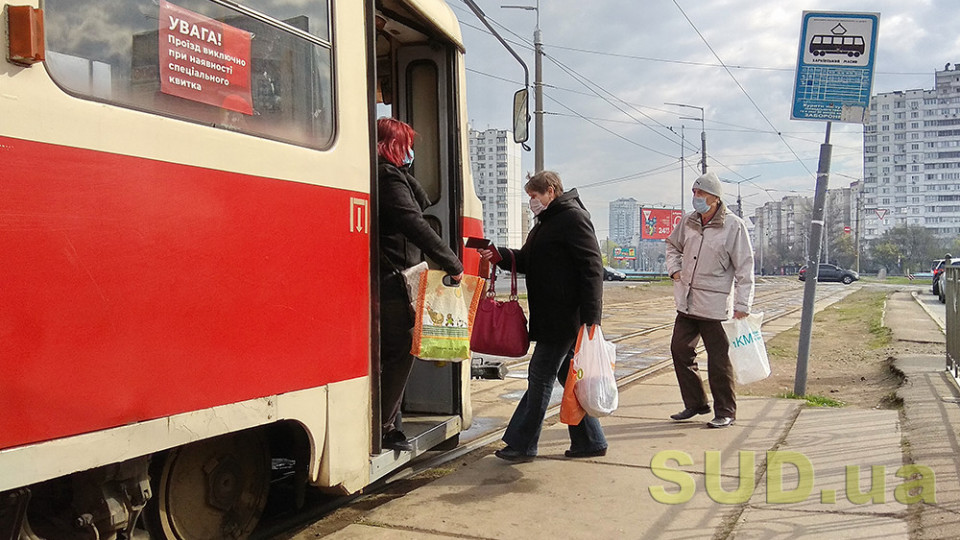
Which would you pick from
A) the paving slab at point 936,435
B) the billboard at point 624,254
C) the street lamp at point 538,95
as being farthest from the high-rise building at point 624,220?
the paving slab at point 936,435

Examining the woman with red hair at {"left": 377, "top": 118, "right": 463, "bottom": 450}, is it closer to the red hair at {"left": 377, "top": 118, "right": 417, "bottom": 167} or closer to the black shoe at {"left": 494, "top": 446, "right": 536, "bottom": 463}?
the red hair at {"left": 377, "top": 118, "right": 417, "bottom": 167}

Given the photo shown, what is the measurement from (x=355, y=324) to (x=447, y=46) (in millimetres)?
2369

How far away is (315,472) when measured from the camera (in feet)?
11.2

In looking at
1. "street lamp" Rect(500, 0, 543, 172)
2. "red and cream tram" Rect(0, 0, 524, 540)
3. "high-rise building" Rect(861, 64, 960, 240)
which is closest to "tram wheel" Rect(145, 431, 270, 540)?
"red and cream tram" Rect(0, 0, 524, 540)

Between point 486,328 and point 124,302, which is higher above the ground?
point 124,302

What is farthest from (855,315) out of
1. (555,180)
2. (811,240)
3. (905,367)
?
(555,180)

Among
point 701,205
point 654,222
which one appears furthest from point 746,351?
point 654,222

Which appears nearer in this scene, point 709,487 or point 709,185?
point 709,487

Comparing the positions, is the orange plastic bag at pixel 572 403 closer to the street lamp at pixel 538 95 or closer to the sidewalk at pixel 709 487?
the sidewalk at pixel 709 487

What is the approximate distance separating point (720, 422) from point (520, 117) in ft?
8.93

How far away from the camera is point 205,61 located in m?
2.83

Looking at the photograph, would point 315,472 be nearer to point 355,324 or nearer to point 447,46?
point 355,324

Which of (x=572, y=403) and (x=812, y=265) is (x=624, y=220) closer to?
(x=812, y=265)

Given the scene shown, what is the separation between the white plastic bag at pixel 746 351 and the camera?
6004 mm
